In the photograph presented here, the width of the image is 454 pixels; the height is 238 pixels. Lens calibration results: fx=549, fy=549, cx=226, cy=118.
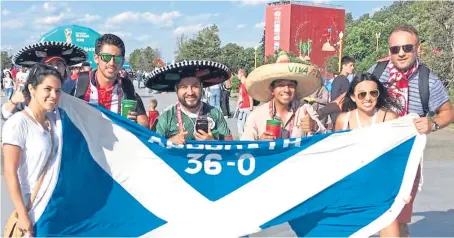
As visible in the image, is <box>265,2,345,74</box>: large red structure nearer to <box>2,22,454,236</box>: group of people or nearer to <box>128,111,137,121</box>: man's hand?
<box>2,22,454,236</box>: group of people

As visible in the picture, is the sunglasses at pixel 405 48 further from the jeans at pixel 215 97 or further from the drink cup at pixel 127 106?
the jeans at pixel 215 97

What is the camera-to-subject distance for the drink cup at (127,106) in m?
3.99

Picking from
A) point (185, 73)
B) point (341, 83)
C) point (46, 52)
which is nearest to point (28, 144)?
point (185, 73)

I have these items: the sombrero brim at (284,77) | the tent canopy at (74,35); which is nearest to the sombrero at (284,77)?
the sombrero brim at (284,77)

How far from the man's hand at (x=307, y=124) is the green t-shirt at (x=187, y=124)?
22.2 inches

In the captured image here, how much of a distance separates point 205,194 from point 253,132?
0.59 meters

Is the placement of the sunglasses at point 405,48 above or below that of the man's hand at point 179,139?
above

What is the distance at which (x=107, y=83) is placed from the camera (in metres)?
4.18

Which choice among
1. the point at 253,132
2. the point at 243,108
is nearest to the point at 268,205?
the point at 253,132

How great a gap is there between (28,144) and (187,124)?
1.21 meters

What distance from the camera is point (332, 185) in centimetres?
396

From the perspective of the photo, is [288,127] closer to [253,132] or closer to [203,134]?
[253,132]

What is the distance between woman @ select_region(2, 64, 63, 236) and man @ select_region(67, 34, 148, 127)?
26.9 inches

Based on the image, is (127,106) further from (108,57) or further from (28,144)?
(28,144)
